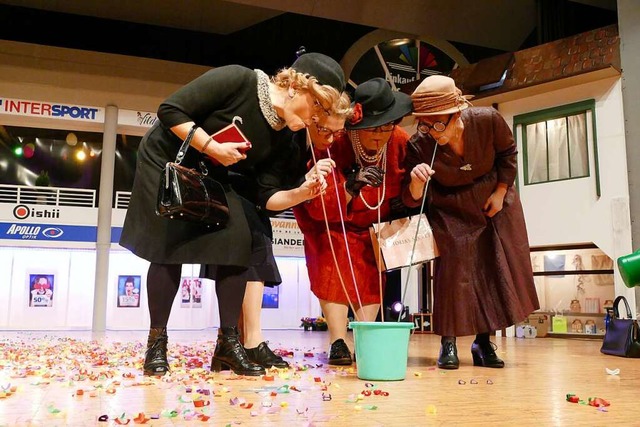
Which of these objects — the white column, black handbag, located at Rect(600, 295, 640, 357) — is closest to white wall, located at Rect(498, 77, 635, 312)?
black handbag, located at Rect(600, 295, 640, 357)

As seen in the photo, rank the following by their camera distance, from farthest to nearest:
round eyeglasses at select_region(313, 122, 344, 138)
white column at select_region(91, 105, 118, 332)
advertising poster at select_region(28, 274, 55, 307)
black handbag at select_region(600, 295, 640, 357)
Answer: advertising poster at select_region(28, 274, 55, 307), white column at select_region(91, 105, 118, 332), black handbag at select_region(600, 295, 640, 357), round eyeglasses at select_region(313, 122, 344, 138)

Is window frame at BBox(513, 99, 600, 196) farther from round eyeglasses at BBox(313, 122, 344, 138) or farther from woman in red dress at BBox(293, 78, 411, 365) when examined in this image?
round eyeglasses at BBox(313, 122, 344, 138)

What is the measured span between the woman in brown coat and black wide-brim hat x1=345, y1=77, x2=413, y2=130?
10 centimetres

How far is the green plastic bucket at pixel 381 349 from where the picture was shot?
1.99 metres

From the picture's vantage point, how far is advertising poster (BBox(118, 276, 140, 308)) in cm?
1248

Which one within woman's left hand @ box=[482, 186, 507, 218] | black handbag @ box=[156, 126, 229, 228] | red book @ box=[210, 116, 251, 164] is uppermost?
red book @ box=[210, 116, 251, 164]

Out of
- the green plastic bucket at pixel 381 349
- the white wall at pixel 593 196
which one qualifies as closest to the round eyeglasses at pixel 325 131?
the green plastic bucket at pixel 381 349

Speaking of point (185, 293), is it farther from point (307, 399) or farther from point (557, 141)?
point (307, 399)

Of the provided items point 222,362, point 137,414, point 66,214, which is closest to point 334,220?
point 222,362

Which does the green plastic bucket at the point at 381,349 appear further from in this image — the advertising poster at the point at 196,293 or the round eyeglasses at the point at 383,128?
the advertising poster at the point at 196,293

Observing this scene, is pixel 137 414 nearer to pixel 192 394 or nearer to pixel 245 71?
pixel 192 394

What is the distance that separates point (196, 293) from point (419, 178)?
35.8 ft

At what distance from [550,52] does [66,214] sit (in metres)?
8.63

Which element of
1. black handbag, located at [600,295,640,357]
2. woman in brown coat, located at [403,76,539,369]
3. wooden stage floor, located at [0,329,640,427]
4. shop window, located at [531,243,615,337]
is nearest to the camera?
wooden stage floor, located at [0,329,640,427]
